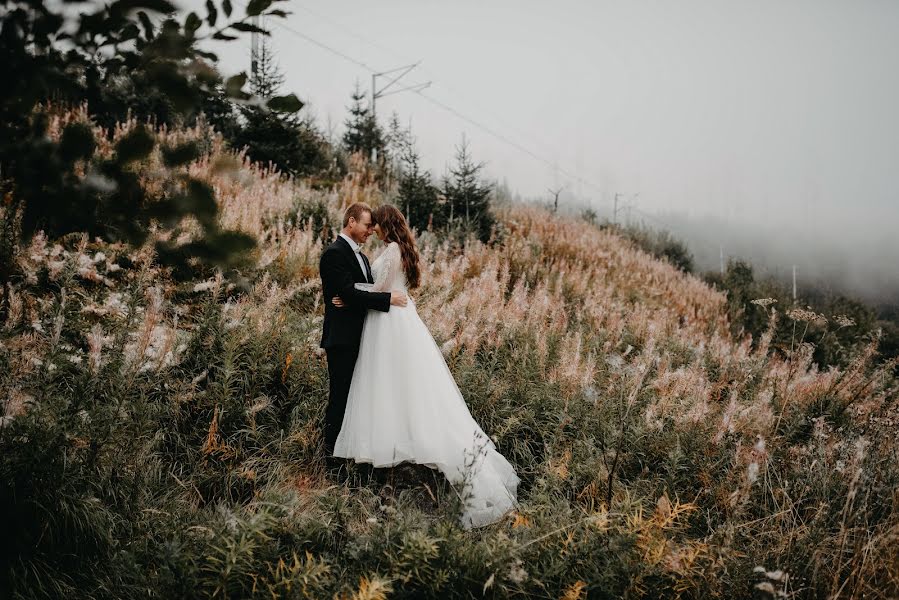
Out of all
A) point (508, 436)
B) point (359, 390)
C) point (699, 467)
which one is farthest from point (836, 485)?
point (359, 390)

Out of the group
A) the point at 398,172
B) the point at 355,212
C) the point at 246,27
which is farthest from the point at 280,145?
the point at 246,27

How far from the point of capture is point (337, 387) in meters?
3.75

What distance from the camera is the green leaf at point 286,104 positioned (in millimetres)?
1138

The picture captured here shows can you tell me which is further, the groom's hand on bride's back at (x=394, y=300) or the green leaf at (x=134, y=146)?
the groom's hand on bride's back at (x=394, y=300)

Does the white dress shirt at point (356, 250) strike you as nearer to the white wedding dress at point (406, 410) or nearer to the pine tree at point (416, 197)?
the white wedding dress at point (406, 410)

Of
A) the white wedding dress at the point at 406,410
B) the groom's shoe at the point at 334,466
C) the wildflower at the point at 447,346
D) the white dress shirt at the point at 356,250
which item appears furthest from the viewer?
the wildflower at the point at 447,346

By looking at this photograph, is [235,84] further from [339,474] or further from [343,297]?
[339,474]

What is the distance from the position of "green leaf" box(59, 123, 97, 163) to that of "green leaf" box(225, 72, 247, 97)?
0.98ft

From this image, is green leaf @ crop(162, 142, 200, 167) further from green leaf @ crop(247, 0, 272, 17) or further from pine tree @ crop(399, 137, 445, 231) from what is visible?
pine tree @ crop(399, 137, 445, 231)

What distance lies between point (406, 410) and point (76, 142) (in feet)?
9.71

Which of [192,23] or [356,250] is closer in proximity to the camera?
[192,23]

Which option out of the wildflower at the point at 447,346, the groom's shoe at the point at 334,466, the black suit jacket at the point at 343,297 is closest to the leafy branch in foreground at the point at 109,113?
the black suit jacket at the point at 343,297

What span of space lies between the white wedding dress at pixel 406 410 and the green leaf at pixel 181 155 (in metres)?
2.76

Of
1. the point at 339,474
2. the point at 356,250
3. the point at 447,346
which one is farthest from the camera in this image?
the point at 447,346
